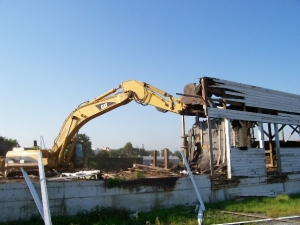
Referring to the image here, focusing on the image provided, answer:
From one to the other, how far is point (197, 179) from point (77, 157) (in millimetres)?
8560

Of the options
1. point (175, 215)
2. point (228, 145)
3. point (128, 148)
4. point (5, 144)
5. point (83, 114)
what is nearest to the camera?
point (175, 215)

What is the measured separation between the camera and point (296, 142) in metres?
19.1

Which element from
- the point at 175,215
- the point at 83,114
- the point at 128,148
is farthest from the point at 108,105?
the point at 128,148

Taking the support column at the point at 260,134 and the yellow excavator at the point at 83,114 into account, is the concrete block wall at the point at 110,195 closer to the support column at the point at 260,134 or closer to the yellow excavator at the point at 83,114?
the support column at the point at 260,134

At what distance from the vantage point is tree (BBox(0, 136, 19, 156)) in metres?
40.1

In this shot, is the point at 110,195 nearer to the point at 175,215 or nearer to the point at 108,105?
the point at 175,215

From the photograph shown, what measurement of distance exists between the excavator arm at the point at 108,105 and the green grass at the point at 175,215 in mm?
4193

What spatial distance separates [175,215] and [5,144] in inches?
1435

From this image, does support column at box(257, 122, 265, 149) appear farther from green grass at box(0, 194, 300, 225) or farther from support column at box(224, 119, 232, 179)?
green grass at box(0, 194, 300, 225)

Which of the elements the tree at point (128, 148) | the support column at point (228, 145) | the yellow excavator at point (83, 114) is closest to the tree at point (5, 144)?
the yellow excavator at point (83, 114)

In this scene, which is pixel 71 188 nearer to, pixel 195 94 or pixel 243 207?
pixel 243 207

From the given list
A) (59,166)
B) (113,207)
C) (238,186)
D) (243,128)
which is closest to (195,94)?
(243,128)

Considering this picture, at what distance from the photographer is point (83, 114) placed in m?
15.9

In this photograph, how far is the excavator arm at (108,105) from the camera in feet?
44.8
